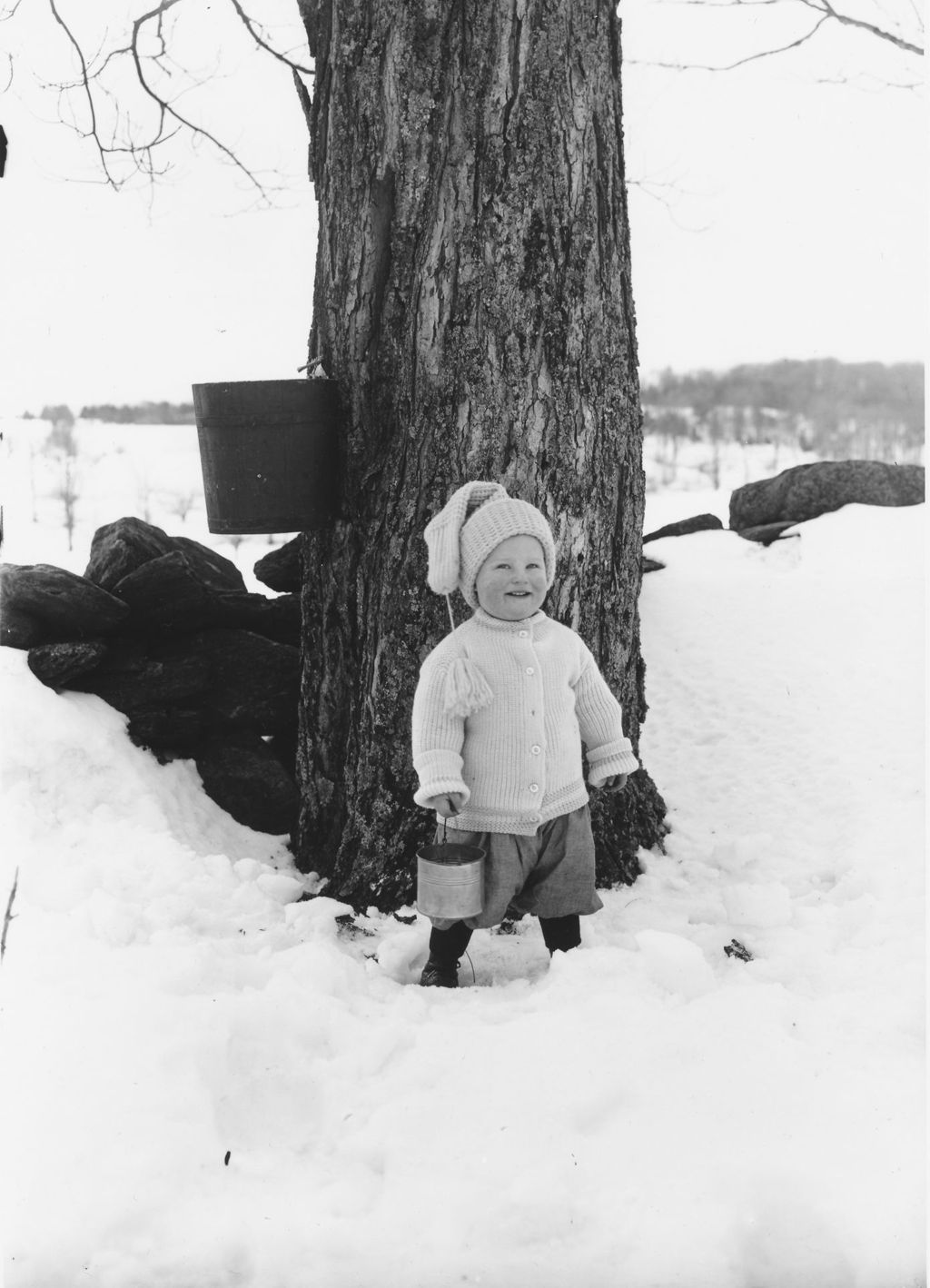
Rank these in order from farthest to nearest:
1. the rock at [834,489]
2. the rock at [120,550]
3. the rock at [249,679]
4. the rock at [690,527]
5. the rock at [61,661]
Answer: the rock at [690,527]
the rock at [834,489]
the rock at [120,550]
the rock at [249,679]
the rock at [61,661]

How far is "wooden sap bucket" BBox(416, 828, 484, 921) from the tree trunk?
63 cm

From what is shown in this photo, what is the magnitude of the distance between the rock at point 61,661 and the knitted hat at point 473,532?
5.61ft

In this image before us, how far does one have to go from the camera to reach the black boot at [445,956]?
302 cm

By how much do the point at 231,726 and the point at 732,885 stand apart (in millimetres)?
2082

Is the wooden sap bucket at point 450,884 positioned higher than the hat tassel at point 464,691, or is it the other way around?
the hat tassel at point 464,691

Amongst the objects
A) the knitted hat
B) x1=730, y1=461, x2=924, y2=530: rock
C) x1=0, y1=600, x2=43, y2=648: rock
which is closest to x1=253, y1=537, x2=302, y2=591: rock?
x1=0, y1=600, x2=43, y2=648: rock

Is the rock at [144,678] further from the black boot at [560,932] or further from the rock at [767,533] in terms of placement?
the rock at [767,533]

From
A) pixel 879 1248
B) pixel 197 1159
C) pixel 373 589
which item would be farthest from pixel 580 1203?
pixel 373 589

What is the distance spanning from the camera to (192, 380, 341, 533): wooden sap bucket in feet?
10.9

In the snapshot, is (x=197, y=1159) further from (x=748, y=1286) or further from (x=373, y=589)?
(x=373, y=589)

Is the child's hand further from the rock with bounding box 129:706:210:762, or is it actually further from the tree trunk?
the rock with bounding box 129:706:210:762

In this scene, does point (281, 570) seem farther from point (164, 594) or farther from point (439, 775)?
point (439, 775)

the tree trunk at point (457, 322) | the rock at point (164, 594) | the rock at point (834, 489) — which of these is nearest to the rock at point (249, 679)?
the rock at point (164, 594)

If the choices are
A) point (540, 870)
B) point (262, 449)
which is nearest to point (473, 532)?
point (262, 449)
